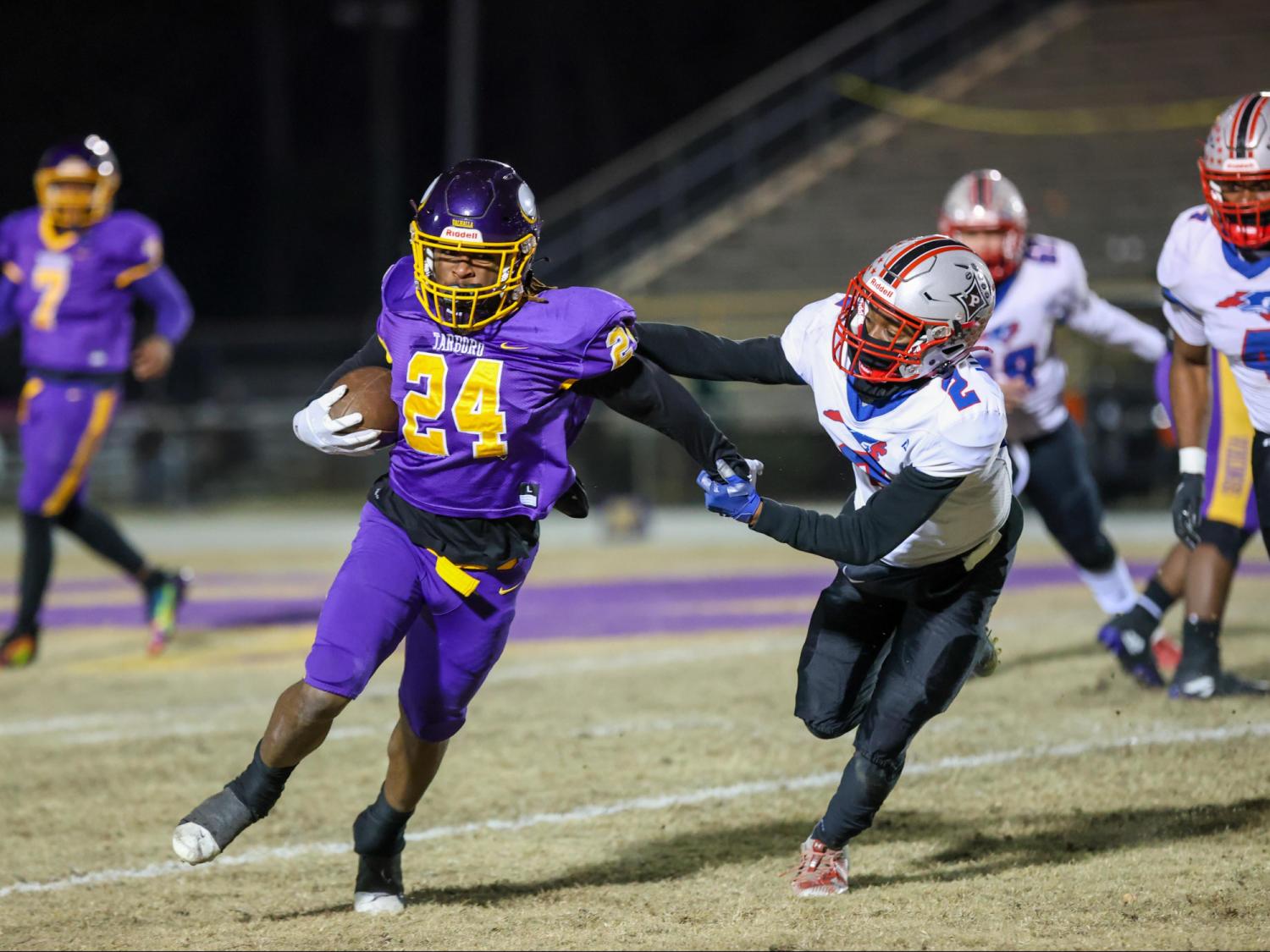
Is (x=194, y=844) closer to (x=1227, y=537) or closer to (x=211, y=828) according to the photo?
(x=211, y=828)

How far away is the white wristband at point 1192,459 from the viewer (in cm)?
519

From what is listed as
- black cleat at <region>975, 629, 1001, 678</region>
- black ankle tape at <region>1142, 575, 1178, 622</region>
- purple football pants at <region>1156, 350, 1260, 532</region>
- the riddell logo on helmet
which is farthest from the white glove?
black ankle tape at <region>1142, 575, 1178, 622</region>

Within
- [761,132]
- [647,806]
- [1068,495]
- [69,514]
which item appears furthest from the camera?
Answer: [761,132]

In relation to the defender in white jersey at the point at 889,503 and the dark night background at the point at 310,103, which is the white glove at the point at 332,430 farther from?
the dark night background at the point at 310,103

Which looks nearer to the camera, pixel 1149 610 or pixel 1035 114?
pixel 1149 610

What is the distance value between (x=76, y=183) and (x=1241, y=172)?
5353 millimetres

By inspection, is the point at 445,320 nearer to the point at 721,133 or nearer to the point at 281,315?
the point at 721,133

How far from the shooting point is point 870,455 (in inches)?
149

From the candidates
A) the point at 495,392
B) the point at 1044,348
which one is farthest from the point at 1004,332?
the point at 495,392

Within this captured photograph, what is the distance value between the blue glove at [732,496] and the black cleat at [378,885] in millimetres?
1273

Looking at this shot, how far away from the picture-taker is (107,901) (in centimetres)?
409

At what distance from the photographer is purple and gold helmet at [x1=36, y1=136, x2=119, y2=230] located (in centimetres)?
743

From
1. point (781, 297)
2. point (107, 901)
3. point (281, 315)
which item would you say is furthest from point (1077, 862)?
point (281, 315)

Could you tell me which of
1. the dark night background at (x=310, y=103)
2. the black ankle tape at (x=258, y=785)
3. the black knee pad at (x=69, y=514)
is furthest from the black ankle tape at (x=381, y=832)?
the dark night background at (x=310, y=103)
